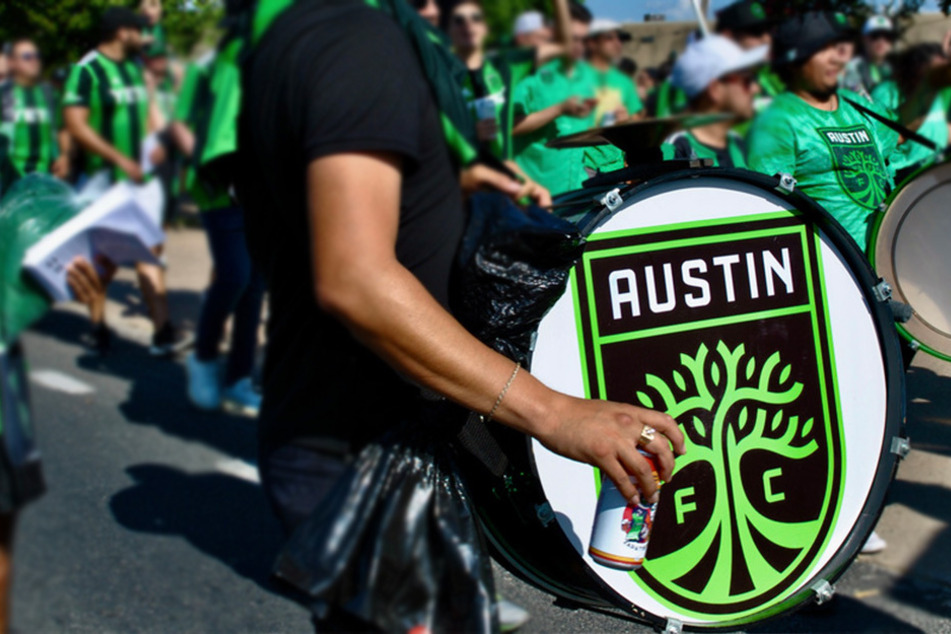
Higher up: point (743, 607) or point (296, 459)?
point (296, 459)

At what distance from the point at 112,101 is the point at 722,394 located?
1.26 meters

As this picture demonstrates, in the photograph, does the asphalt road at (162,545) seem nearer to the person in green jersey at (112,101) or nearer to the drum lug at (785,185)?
the person in green jersey at (112,101)

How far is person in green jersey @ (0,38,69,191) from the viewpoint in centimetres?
164

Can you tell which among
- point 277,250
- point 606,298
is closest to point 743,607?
point 606,298

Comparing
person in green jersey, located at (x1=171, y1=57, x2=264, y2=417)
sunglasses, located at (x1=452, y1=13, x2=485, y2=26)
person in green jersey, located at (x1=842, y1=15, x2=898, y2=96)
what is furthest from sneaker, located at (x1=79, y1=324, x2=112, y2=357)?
person in green jersey, located at (x1=842, y1=15, x2=898, y2=96)

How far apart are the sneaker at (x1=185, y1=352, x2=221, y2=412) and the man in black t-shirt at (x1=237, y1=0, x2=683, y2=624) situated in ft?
6.47

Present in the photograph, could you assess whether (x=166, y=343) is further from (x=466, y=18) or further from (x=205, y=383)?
(x=466, y=18)

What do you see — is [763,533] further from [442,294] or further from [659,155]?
[442,294]

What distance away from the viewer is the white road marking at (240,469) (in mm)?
3809

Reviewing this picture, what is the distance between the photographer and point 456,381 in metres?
1.44

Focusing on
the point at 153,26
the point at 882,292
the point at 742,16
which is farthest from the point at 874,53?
the point at 153,26

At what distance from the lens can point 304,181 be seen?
1360 mm

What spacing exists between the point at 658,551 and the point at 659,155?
0.81 m

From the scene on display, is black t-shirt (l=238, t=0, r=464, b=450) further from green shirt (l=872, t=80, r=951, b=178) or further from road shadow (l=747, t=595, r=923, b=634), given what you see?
Answer: road shadow (l=747, t=595, r=923, b=634)
